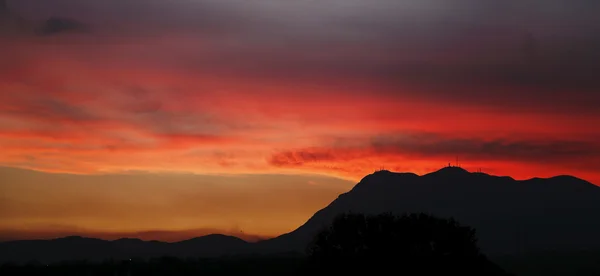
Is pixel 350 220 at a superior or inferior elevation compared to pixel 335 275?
superior

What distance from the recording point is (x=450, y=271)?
Result: 430 ft

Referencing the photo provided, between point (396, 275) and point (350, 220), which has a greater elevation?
point (350, 220)

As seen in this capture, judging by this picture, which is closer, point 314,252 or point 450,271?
point 450,271

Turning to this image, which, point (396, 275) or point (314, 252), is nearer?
point (396, 275)

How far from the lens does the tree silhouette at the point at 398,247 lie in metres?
133

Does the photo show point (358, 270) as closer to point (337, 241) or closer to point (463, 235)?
point (337, 241)

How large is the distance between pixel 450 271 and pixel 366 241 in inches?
725

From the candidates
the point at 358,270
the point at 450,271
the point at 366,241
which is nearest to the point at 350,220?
the point at 366,241

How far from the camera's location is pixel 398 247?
140 metres

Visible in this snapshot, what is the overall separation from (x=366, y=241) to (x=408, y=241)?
7.85m

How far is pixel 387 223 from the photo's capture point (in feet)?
477

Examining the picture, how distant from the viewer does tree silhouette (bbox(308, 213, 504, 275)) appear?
13300 centimetres

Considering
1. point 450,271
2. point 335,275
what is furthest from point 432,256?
point 335,275

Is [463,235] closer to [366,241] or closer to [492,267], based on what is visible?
[492,267]
